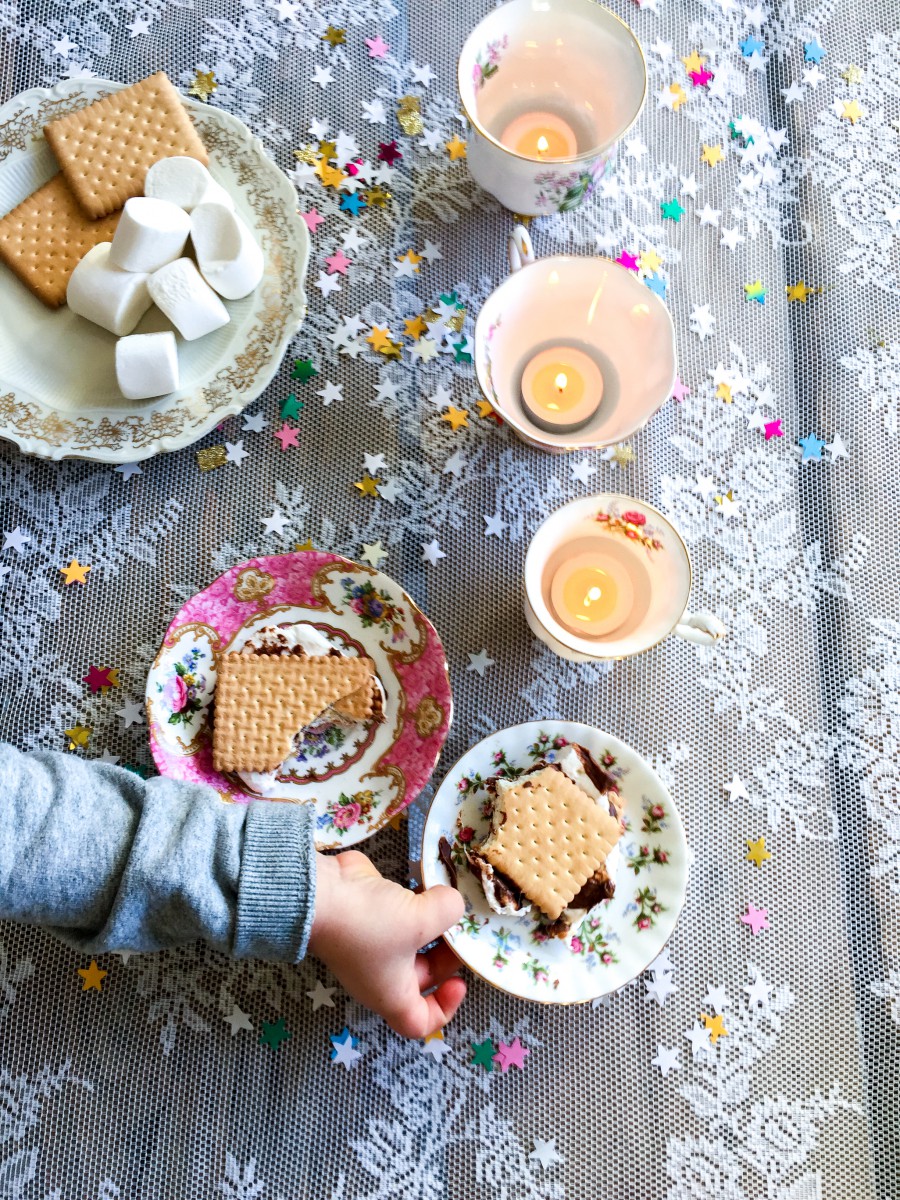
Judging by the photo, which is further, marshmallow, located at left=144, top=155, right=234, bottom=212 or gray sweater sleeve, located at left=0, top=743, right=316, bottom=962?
marshmallow, located at left=144, top=155, right=234, bottom=212

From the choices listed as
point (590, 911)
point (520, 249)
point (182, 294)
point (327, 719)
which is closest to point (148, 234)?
point (182, 294)

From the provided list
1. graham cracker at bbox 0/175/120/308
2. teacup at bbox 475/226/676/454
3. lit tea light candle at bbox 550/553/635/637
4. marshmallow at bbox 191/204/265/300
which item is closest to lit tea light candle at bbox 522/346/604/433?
teacup at bbox 475/226/676/454

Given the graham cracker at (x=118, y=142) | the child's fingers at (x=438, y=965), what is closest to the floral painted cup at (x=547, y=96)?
the graham cracker at (x=118, y=142)

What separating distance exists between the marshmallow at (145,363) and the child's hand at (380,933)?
0.39 metres

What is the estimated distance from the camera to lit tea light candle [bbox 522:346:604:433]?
806 millimetres

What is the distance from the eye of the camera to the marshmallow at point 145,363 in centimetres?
75

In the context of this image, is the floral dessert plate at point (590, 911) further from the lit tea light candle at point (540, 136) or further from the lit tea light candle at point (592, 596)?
the lit tea light candle at point (540, 136)

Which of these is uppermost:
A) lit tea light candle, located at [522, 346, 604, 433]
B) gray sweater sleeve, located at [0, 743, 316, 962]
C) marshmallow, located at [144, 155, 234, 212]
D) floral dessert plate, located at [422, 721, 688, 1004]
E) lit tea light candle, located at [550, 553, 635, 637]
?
marshmallow, located at [144, 155, 234, 212]

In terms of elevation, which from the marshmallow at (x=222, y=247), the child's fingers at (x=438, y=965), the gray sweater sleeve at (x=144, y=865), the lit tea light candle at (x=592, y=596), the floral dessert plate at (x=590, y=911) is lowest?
the child's fingers at (x=438, y=965)

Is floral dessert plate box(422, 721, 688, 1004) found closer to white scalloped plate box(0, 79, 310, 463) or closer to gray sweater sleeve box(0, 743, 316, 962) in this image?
gray sweater sleeve box(0, 743, 316, 962)

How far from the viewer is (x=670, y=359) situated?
29.1 inches

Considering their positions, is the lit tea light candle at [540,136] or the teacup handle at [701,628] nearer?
the teacup handle at [701,628]

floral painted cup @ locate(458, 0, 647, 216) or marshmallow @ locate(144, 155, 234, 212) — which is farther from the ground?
floral painted cup @ locate(458, 0, 647, 216)

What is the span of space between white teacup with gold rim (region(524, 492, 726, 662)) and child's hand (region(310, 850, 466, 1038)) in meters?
0.22
